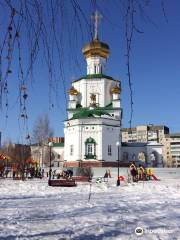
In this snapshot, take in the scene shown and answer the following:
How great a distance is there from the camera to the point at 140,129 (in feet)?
421

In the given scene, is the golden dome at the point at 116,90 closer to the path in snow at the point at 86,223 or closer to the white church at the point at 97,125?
the white church at the point at 97,125

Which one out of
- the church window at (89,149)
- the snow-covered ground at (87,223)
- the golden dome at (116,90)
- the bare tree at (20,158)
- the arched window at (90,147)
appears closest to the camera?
the snow-covered ground at (87,223)

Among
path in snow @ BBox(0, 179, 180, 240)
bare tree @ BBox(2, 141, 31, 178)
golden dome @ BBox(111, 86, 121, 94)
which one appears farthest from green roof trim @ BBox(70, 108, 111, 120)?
path in snow @ BBox(0, 179, 180, 240)

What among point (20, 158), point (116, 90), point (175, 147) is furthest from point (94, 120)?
point (175, 147)

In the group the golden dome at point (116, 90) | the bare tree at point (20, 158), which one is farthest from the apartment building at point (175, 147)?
the golden dome at point (116, 90)

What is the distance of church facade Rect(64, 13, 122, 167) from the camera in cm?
4959

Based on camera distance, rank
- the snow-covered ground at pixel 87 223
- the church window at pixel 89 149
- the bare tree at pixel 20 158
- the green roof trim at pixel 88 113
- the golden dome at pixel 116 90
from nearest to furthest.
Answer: the snow-covered ground at pixel 87 223
the bare tree at pixel 20 158
the church window at pixel 89 149
the green roof trim at pixel 88 113
the golden dome at pixel 116 90

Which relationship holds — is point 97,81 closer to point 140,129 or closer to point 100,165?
point 100,165

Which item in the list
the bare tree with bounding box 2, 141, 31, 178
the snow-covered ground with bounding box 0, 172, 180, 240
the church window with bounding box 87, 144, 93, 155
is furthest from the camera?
the church window with bounding box 87, 144, 93, 155

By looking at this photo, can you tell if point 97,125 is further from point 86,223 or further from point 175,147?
point 175,147

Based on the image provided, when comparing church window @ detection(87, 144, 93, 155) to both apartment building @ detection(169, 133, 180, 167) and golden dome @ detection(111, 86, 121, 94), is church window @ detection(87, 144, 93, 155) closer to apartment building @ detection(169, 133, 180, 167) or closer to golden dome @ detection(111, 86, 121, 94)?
golden dome @ detection(111, 86, 121, 94)

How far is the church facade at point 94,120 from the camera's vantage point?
49594mm

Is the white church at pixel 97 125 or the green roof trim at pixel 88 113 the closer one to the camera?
the white church at pixel 97 125

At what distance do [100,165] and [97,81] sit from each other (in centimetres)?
1288
